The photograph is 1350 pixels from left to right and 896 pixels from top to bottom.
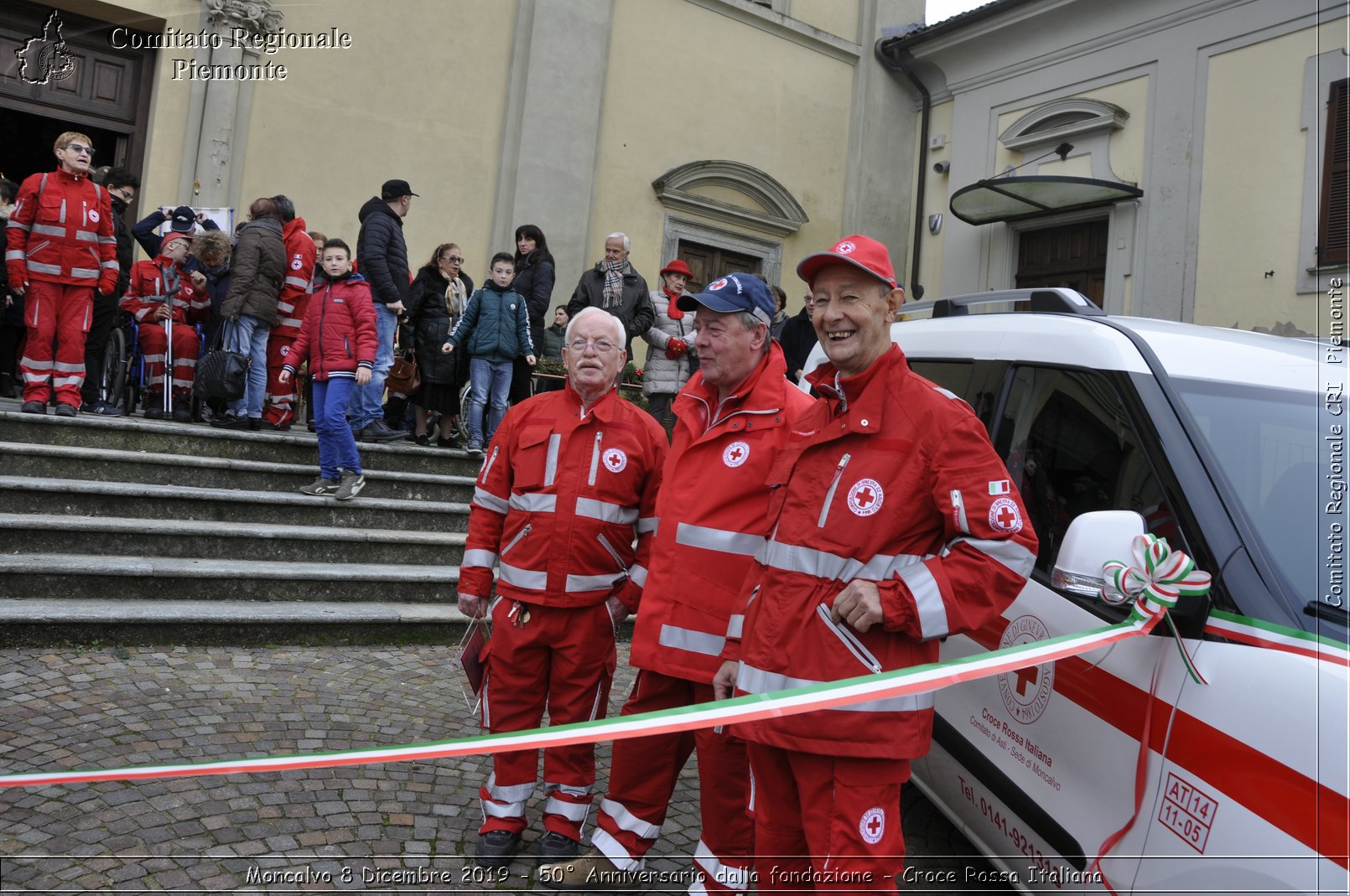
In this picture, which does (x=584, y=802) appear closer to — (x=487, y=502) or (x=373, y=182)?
(x=487, y=502)

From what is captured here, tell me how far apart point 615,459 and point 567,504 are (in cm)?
23

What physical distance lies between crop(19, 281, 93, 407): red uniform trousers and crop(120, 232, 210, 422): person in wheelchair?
0.95 metres

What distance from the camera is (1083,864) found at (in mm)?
2475

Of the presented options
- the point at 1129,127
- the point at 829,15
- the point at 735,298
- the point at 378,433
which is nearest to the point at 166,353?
the point at 378,433

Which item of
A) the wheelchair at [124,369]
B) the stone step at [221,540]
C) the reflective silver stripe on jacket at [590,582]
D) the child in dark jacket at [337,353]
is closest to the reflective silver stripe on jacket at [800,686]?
the reflective silver stripe on jacket at [590,582]

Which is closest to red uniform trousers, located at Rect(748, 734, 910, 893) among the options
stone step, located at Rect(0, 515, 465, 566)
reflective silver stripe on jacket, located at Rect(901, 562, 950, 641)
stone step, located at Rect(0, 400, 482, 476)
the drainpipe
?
reflective silver stripe on jacket, located at Rect(901, 562, 950, 641)

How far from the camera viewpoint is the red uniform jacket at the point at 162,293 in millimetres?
8211

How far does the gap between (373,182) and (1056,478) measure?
9.97 meters

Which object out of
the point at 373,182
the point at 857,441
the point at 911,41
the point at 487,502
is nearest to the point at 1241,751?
the point at 857,441

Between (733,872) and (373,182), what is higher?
(373,182)

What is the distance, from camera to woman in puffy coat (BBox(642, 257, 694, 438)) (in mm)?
8875

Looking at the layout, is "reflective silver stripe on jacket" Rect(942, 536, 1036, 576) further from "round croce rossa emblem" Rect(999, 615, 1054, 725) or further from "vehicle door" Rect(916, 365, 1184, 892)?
"round croce rossa emblem" Rect(999, 615, 1054, 725)

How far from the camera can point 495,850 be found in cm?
337

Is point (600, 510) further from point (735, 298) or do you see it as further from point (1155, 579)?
point (1155, 579)
